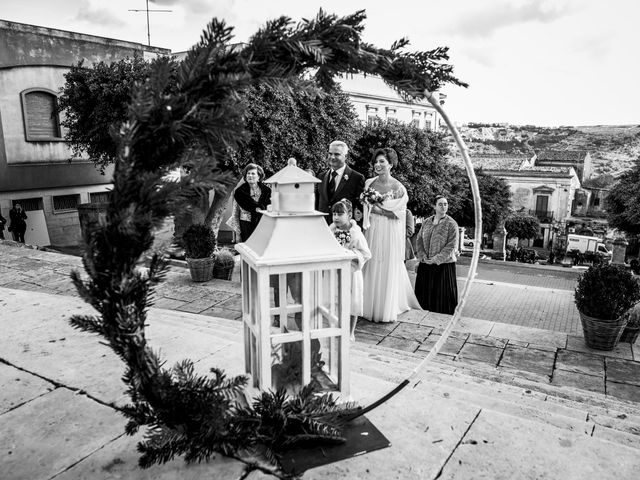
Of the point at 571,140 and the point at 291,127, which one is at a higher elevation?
the point at 571,140

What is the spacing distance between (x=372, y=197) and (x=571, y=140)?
92314 mm

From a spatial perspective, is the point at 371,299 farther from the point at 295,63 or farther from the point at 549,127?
the point at 549,127

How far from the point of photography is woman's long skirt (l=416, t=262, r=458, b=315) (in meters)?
7.04

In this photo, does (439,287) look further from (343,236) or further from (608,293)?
(343,236)

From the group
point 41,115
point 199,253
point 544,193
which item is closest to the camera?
point 199,253

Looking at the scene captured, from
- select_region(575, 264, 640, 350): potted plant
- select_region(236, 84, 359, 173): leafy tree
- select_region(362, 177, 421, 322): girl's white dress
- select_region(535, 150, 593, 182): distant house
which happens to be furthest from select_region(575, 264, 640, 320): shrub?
select_region(535, 150, 593, 182): distant house

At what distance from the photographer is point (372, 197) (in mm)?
5957

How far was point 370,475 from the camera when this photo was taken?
2.32 meters

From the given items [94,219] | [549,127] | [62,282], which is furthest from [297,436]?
[549,127]

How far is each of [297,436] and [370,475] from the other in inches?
16.1

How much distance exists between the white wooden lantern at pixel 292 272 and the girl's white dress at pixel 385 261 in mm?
3368

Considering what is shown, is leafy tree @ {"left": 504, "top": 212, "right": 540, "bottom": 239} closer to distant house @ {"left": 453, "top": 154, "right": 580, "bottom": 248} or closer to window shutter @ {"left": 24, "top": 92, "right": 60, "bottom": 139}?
distant house @ {"left": 453, "top": 154, "right": 580, "bottom": 248}

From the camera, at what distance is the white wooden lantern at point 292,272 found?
8.02 feet

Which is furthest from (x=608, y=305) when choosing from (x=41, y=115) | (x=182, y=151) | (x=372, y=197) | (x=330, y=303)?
(x=41, y=115)
